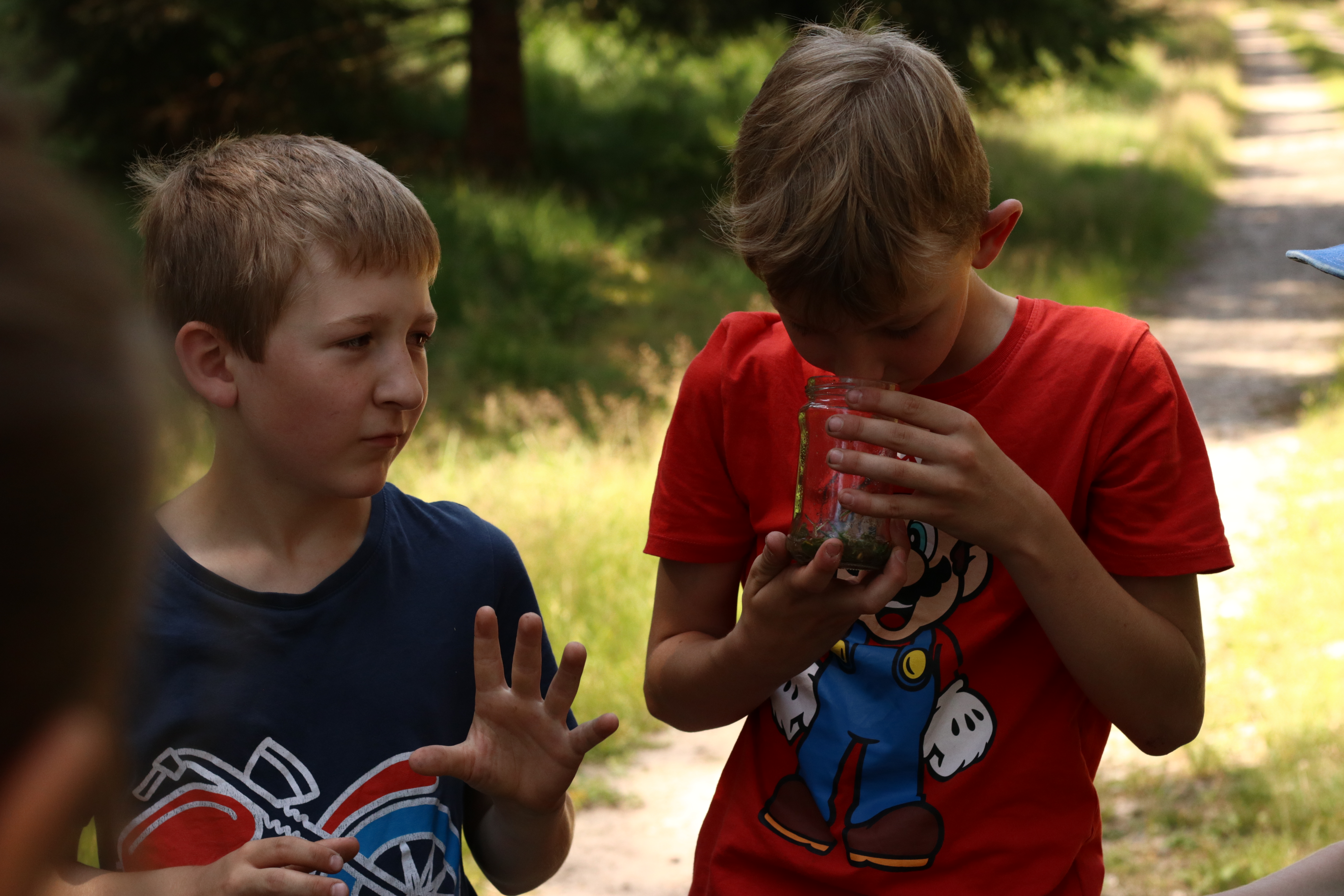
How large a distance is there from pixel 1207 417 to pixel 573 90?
8894 mm

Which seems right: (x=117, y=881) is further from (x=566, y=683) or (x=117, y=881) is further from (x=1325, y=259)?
(x=1325, y=259)

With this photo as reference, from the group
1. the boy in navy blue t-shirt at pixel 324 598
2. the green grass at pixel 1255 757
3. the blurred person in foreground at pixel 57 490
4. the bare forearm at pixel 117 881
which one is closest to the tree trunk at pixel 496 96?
the green grass at pixel 1255 757

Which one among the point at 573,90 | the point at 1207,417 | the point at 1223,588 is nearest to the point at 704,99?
the point at 573,90

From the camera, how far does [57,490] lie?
0.51 m

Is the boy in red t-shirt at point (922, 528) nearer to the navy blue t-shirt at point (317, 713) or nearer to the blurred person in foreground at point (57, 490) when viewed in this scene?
the navy blue t-shirt at point (317, 713)

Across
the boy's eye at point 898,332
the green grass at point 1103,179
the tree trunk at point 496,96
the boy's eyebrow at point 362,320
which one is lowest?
the green grass at point 1103,179

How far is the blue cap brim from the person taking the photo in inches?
74.0

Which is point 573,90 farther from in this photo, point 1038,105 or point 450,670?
point 450,670

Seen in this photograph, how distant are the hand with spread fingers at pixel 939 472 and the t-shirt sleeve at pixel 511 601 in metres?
0.58

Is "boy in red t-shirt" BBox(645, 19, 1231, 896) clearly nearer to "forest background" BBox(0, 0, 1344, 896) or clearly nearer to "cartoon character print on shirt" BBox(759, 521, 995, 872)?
"cartoon character print on shirt" BBox(759, 521, 995, 872)

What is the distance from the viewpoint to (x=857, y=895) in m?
1.67

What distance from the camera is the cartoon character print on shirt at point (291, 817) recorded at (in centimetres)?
155

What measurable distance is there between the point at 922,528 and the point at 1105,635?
291 millimetres

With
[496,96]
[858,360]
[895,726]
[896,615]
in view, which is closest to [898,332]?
[858,360]
